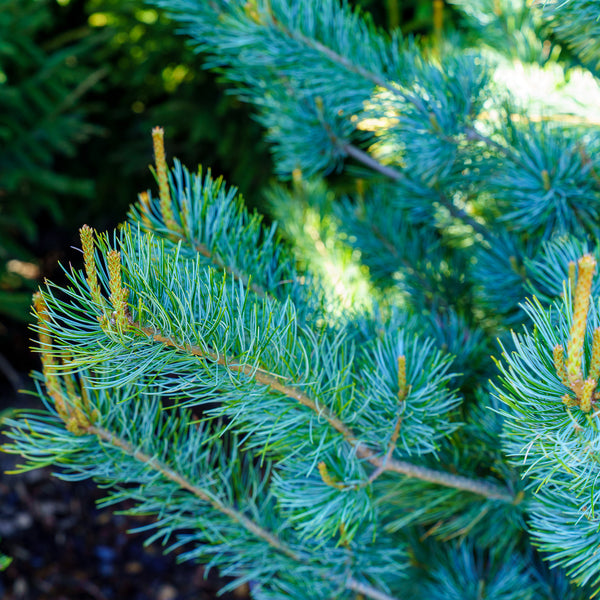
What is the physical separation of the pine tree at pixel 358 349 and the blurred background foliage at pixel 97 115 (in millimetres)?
520

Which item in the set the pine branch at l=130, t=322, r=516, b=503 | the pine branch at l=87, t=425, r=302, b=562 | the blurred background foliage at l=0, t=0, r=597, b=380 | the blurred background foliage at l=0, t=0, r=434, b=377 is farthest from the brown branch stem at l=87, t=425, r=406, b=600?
the blurred background foliage at l=0, t=0, r=434, b=377

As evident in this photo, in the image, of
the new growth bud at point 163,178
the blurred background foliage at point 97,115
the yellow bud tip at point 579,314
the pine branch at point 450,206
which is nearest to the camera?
the yellow bud tip at point 579,314

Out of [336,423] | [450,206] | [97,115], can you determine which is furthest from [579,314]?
[97,115]

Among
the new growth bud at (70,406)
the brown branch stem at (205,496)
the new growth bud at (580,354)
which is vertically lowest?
the brown branch stem at (205,496)

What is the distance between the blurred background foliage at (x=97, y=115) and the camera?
1602 mm

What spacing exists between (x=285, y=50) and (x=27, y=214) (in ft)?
A: 4.65

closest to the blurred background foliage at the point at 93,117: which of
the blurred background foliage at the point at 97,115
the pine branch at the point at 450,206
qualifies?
the blurred background foliage at the point at 97,115

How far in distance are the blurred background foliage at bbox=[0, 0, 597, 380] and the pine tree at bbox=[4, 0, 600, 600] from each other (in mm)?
520

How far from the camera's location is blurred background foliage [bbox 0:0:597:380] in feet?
5.25

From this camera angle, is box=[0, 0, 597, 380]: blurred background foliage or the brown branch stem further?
box=[0, 0, 597, 380]: blurred background foliage

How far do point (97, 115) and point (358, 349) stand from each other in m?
1.82

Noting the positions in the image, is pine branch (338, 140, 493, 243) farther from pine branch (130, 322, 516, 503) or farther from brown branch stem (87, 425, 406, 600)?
brown branch stem (87, 425, 406, 600)

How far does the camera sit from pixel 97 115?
2.09 m

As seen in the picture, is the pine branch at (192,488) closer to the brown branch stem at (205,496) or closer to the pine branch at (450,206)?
the brown branch stem at (205,496)
